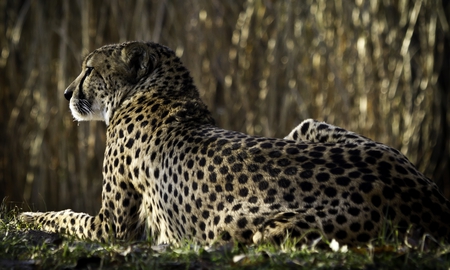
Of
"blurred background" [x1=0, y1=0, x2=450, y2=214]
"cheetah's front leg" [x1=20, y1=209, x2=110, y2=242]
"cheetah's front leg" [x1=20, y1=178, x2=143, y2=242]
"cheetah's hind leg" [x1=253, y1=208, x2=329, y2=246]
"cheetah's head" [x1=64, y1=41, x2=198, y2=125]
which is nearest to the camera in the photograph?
"cheetah's hind leg" [x1=253, y1=208, x2=329, y2=246]

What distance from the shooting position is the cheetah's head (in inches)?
167

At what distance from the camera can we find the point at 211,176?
3.36m

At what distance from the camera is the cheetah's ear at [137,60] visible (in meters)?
4.24

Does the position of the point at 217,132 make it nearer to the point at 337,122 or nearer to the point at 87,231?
the point at 87,231

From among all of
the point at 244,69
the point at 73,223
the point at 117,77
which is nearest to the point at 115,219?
the point at 73,223

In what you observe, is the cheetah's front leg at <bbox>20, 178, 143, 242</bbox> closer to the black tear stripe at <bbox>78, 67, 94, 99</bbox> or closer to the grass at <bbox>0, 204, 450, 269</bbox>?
the black tear stripe at <bbox>78, 67, 94, 99</bbox>

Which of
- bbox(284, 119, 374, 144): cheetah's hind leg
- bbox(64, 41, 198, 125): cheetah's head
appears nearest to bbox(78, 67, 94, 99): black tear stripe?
bbox(64, 41, 198, 125): cheetah's head

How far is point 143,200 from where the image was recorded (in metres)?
3.79

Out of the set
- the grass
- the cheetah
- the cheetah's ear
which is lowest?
the grass

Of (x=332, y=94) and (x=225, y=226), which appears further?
(x=332, y=94)

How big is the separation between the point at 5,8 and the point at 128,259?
4.88 meters

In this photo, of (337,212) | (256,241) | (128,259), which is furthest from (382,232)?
(128,259)

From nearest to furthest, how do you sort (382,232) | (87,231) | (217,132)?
(382,232), (217,132), (87,231)

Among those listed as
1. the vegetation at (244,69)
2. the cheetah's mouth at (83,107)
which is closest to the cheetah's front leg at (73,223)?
the cheetah's mouth at (83,107)
